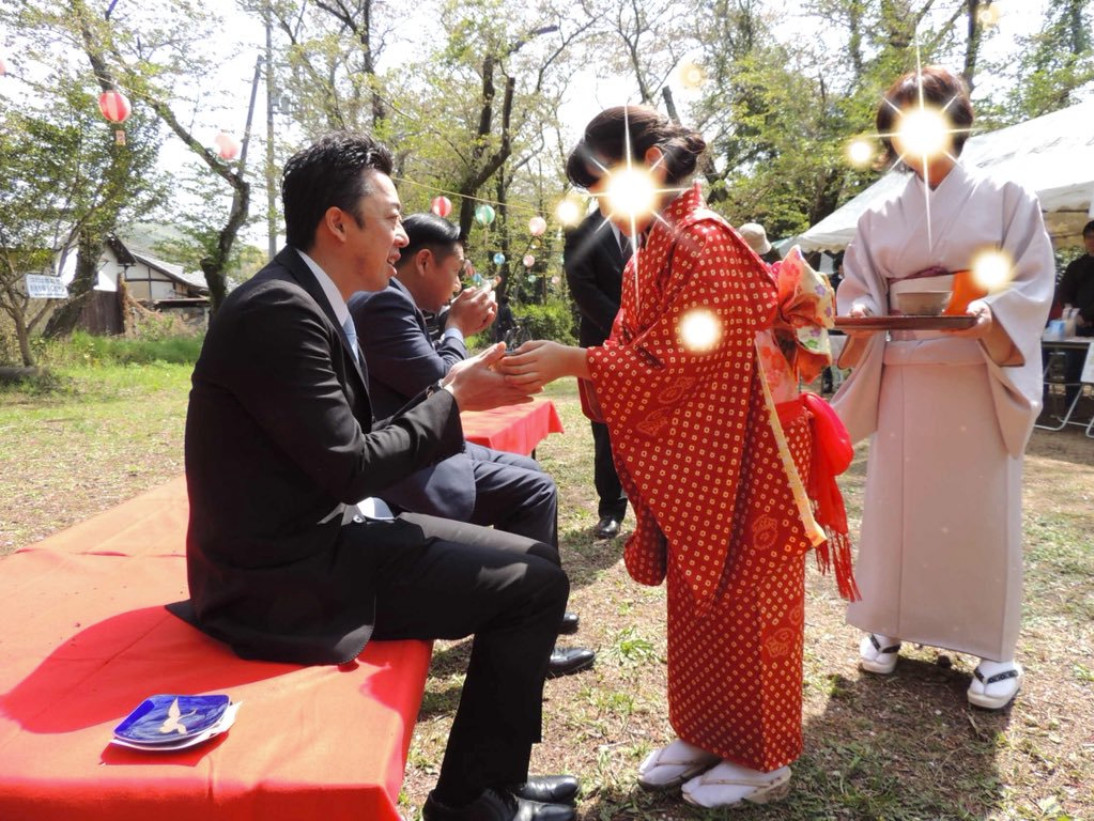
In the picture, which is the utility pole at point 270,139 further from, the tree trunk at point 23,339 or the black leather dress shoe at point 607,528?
the black leather dress shoe at point 607,528

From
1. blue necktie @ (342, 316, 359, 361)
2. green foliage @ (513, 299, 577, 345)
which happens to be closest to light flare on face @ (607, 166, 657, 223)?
blue necktie @ (342, 316, 359, 361)

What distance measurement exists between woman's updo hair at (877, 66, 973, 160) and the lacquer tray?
0.73m

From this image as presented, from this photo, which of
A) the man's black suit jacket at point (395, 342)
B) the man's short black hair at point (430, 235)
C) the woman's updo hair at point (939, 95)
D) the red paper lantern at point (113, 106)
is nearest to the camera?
the woman's updo hair at point (939, 95)

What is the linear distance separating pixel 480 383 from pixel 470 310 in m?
1.18

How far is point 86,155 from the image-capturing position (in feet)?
37.4

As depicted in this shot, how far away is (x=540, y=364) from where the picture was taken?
6.33 feet

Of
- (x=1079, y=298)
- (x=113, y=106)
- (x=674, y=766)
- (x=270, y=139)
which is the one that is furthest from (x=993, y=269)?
(x=270, y=139)

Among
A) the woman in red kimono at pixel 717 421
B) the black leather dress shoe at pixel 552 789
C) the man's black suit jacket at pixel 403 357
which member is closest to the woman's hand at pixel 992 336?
the woman in red kimono at pixel 717 421

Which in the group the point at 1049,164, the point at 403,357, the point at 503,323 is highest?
the point at 1049,164

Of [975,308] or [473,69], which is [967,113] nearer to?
→ [975,308]

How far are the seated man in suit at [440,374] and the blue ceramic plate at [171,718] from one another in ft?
3.43

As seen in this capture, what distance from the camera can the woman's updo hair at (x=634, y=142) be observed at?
1871 millimetres

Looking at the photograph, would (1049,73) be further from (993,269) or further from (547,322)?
(547,322)

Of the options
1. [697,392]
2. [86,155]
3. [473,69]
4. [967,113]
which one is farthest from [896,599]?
[473,69]
